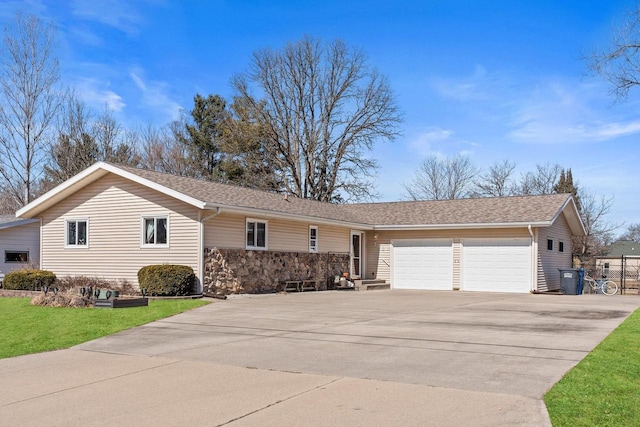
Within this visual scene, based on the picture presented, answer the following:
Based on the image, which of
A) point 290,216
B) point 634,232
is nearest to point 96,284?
point 290,216

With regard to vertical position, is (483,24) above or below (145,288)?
above

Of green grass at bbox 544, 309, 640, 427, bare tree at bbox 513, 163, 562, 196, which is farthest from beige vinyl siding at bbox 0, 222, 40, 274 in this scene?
bare tree at bbox 513, 163, 562, 196

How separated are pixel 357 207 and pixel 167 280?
15298mm

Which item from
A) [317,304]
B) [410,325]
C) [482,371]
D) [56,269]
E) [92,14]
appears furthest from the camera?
[56,269]

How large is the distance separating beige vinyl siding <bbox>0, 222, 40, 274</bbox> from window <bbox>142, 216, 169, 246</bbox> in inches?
287

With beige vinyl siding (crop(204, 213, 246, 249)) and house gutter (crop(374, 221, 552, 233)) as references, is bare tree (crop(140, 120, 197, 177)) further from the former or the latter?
beige vinyl siding (crop(204, 213, 246, 249))

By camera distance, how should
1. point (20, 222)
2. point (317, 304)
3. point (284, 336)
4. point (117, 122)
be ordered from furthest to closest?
1. point (117, 122)
2. point (20, 222)
3. point (317, 304)
4. point (284, 336)

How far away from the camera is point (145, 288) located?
17688mm

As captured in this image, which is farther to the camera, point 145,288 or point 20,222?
point 20,222

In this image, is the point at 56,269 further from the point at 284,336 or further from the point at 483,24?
the point at 483,24

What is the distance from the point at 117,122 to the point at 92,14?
72.5 feet

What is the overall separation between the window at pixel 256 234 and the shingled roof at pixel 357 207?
614 mm

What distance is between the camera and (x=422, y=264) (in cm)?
2556

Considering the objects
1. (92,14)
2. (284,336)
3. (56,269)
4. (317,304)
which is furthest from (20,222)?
(284,336)
